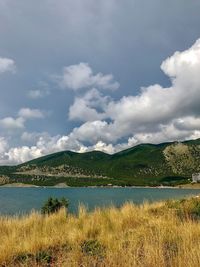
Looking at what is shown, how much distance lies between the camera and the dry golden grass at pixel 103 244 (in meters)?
5.93

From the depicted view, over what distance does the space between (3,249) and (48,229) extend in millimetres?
3491

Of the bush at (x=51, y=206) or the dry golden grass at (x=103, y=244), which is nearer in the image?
the dry golden grass at (x=103, y=244)

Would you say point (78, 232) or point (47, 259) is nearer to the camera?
point (47, 259)

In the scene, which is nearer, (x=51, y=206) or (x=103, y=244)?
(x=103, y=244)

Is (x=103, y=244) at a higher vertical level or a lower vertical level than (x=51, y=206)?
lower

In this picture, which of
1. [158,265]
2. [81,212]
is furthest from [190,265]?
[81,212]

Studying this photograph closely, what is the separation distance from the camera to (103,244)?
898cm

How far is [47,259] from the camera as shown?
8.03m

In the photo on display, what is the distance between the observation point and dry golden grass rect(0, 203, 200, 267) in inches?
234

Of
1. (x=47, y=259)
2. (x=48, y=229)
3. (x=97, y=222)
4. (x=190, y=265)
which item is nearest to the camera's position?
(x=190, y=265)

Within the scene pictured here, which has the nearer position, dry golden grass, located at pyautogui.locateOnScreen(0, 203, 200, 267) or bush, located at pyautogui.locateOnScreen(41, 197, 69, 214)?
dry golden grass, located at pyautogui.locateOnScreen(0, 203, 200, 267)

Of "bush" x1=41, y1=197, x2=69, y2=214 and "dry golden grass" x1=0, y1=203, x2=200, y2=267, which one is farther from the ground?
"bush" x1=41, y1=197, x2=69, y2=214

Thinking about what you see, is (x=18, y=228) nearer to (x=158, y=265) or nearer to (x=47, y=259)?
(x=47, y=259)

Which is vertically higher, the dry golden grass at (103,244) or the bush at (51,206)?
the bush at (51,206)
